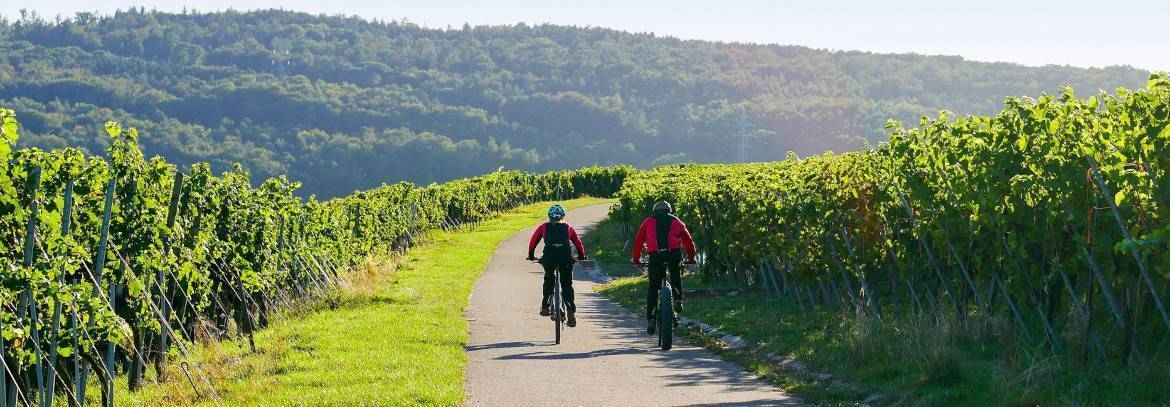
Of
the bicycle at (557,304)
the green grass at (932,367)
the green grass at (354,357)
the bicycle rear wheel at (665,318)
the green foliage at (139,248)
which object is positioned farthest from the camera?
the bicycle at (557,304)

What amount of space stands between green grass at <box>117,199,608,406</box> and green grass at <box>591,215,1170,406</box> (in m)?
3.63

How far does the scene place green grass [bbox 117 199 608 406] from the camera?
39.0ft

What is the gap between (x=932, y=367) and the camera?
1155 cm

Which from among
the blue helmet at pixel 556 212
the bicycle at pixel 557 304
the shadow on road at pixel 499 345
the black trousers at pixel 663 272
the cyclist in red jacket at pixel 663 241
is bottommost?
the shadow on road at pixel 499 345

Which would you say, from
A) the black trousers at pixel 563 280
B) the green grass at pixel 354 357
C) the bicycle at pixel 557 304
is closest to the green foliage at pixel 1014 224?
the black trousers at pixel 563 280

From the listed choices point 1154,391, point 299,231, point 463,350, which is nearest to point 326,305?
point 299,231

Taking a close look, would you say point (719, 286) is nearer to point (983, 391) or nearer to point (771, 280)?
point (771, 280)

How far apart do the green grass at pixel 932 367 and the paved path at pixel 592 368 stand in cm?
59

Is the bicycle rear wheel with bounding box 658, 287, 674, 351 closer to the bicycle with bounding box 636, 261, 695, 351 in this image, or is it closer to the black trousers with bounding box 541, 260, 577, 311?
the bicycle with bounding box 636, 261, 695, 351

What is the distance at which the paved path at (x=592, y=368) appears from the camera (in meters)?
11.7

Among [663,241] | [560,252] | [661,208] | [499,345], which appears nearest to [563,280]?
[560,252]

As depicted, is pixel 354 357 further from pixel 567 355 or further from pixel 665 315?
pixel 665 315

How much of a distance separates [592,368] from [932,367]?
3950 mm

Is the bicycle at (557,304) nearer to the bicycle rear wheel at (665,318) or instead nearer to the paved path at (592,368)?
the paved path at (592,368)
